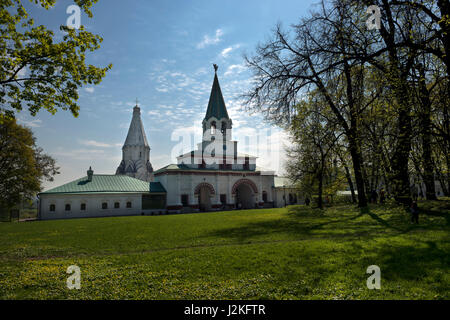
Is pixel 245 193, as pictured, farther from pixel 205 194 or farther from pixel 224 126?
pixel 224 126

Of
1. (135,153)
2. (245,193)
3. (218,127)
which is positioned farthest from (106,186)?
(135,153)

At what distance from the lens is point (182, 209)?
40875 millimetres

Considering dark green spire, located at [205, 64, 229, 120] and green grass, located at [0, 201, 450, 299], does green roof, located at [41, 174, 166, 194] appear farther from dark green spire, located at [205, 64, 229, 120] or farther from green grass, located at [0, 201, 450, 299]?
green grass, located at [0, 201, 450, 299]

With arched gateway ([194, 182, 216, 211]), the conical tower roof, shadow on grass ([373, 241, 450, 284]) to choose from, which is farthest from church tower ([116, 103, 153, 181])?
shadow on grass ([373, 241, 450, 284])

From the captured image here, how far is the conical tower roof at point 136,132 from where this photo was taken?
2547 inches

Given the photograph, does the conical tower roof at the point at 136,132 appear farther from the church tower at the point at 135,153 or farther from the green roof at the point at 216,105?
the green roof at the point at 216,105

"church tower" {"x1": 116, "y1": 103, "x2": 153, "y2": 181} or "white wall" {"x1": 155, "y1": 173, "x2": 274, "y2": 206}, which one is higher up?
"church tower" {"x1": 116, "y1": 103, "x2": 153, "y2": 181}

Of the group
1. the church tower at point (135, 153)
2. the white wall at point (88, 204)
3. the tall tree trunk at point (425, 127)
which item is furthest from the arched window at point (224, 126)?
the tall tree trunk at point (425, 127)

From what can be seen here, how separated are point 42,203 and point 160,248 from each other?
3088 centimetres

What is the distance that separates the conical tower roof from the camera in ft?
212

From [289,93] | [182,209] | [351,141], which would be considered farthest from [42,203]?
[351,141]

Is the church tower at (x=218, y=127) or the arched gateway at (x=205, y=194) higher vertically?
the church tower at (x=218, y=127)

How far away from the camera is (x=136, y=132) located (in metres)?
64.9

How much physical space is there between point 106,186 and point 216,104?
23.8 meters
